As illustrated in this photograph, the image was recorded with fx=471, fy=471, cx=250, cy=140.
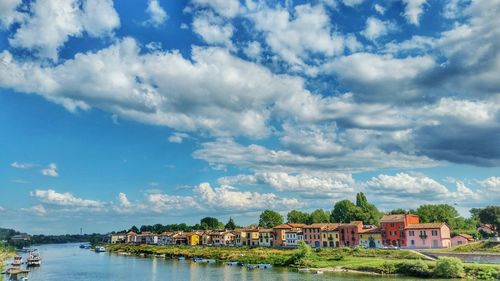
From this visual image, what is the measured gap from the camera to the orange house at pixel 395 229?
319 feet

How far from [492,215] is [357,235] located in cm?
2833

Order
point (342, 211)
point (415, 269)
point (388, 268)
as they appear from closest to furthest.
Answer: point (415, 269) < point (388, 268) < point (342, 211)

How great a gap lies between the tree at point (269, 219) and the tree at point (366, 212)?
111 feet

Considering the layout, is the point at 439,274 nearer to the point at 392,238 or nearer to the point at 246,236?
the point at 392,238

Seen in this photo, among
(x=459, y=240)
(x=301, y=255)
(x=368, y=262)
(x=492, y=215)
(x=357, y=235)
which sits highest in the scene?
(x=492, y=215)

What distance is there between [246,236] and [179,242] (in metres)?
42.3

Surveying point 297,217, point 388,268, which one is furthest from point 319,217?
point 388,268

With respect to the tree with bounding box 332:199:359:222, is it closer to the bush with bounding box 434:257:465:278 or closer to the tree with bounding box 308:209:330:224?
the tree with bounding box 308:209:330:224

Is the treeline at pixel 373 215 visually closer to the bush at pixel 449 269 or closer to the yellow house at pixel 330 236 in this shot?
the yellow house at pixel 330 236

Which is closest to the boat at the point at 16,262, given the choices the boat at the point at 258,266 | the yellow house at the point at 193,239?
the boat at the point at 258,266

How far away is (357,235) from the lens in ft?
355

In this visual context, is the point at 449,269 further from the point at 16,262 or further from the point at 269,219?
the point at 269,219

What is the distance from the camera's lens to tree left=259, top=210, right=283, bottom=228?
16350 cm

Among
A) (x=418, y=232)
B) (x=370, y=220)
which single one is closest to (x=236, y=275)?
(x=418, y=232)
